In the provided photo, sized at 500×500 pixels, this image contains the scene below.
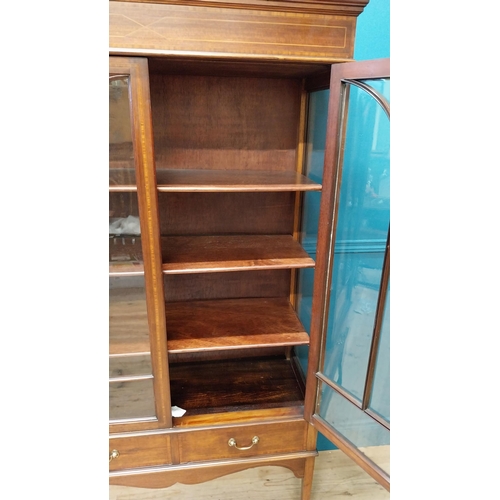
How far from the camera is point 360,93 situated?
842mm

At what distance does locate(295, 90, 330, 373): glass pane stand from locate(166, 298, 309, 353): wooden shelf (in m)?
0.06

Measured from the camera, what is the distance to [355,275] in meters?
0.97

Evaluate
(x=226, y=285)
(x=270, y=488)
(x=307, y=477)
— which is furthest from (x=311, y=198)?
(x=270, y=488)

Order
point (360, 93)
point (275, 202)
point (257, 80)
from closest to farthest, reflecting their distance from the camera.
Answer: point (360, 93)
point (257, 80)
point (275, 202)

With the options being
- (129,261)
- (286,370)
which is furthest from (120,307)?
(286,370)

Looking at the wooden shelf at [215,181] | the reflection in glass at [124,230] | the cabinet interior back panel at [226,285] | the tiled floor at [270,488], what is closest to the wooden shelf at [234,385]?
the cabinet interior back panel at [226,285]

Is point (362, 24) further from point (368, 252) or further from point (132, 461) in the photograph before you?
point (132, 461)

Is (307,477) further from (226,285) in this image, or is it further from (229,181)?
(229,181)

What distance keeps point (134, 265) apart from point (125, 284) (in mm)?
47

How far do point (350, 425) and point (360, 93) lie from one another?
779 millimetres

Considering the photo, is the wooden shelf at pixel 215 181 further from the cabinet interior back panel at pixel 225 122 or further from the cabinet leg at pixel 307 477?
the cabinet leg at pixel 307 477

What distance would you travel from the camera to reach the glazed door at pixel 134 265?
788 millimetres

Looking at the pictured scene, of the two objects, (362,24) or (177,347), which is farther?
(362,24)

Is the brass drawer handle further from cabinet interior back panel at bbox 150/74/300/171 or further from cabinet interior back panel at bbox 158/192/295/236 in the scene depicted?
cabinet interior back panel at bbox 150/74/300/171
